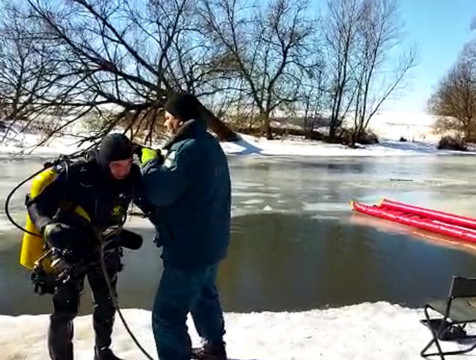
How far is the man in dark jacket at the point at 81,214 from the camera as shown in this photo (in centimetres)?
256

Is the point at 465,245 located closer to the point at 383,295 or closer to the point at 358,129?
the point at 383,295

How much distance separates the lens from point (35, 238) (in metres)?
2.73

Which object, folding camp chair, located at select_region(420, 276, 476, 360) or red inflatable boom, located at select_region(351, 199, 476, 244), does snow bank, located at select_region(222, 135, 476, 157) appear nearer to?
red inflatable boom, located at select_region(351, 199, 476, 244)

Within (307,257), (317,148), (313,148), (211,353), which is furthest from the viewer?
(317,148)

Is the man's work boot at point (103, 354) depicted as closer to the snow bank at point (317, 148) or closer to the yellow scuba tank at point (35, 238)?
the yellow scuba tank at point (35, 238)

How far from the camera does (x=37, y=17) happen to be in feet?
39.0

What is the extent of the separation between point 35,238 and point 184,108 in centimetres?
92

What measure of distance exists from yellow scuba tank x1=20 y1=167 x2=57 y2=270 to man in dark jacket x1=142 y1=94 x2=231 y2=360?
1.43ft

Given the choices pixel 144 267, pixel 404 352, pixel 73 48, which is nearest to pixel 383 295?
pixel 404 352

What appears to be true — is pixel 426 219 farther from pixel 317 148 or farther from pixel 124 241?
pixel 317 148

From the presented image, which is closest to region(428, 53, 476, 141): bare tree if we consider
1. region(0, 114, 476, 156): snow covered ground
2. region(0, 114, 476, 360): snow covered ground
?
region(0, 114, 476, 156): snow covered ground

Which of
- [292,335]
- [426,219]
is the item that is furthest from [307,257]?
[292,335]

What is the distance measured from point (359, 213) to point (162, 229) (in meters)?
7.02

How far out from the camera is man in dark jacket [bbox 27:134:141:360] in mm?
2562
